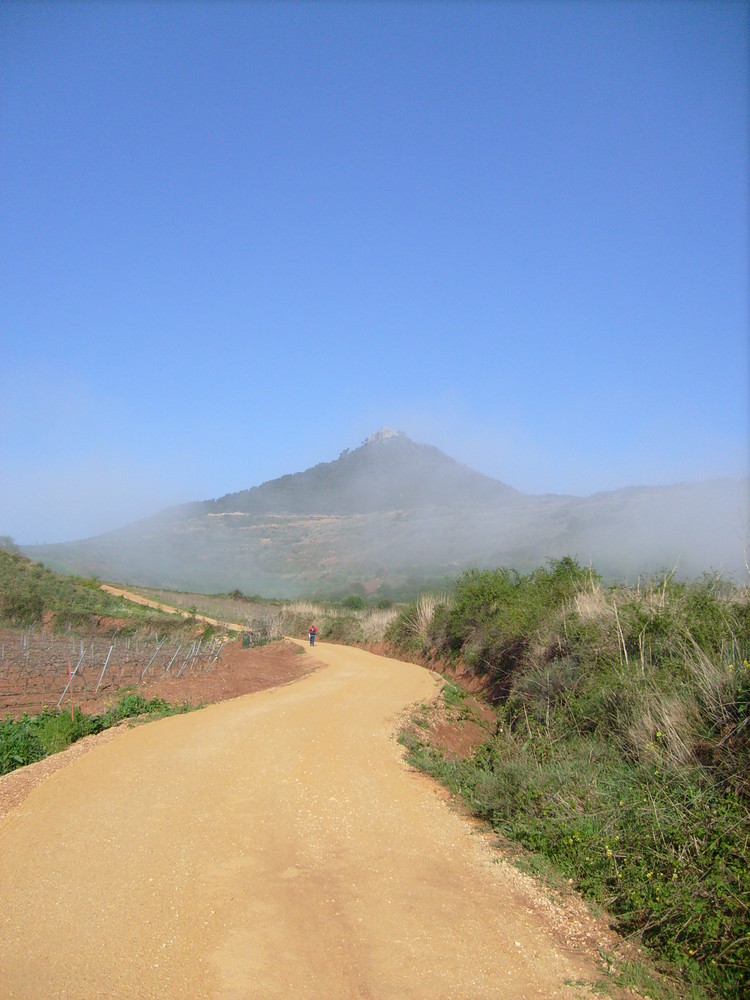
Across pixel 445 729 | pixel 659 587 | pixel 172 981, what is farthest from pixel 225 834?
pixel 659 587

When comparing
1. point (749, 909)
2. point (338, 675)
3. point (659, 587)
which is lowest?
point (338, 675)

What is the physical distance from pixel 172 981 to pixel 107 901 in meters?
1.34

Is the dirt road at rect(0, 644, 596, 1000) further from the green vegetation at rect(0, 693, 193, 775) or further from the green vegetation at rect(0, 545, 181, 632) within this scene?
the green vegetation at rect(0, 545, 181, 632)

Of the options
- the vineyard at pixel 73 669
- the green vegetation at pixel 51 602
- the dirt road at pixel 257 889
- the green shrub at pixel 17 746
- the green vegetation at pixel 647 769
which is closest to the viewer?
the dirt road at pixel 257 889

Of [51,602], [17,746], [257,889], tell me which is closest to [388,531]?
[51,602]

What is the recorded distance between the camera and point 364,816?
7945mm

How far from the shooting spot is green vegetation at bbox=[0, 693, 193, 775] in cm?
1001

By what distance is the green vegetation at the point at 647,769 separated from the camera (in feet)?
17.5

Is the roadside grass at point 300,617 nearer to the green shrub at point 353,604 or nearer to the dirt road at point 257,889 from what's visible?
the green shrub at point 353,604

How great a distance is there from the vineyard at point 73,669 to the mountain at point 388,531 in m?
20.5

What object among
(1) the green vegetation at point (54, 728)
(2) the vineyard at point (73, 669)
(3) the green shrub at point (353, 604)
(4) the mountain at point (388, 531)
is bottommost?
(3) the green shrub at point (353, 604)

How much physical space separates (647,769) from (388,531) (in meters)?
91.4

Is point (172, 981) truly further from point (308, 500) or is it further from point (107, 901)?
point (308, 500)

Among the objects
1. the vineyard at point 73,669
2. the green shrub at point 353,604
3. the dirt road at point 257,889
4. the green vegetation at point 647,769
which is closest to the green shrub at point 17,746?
the dirt road at point 257,889
